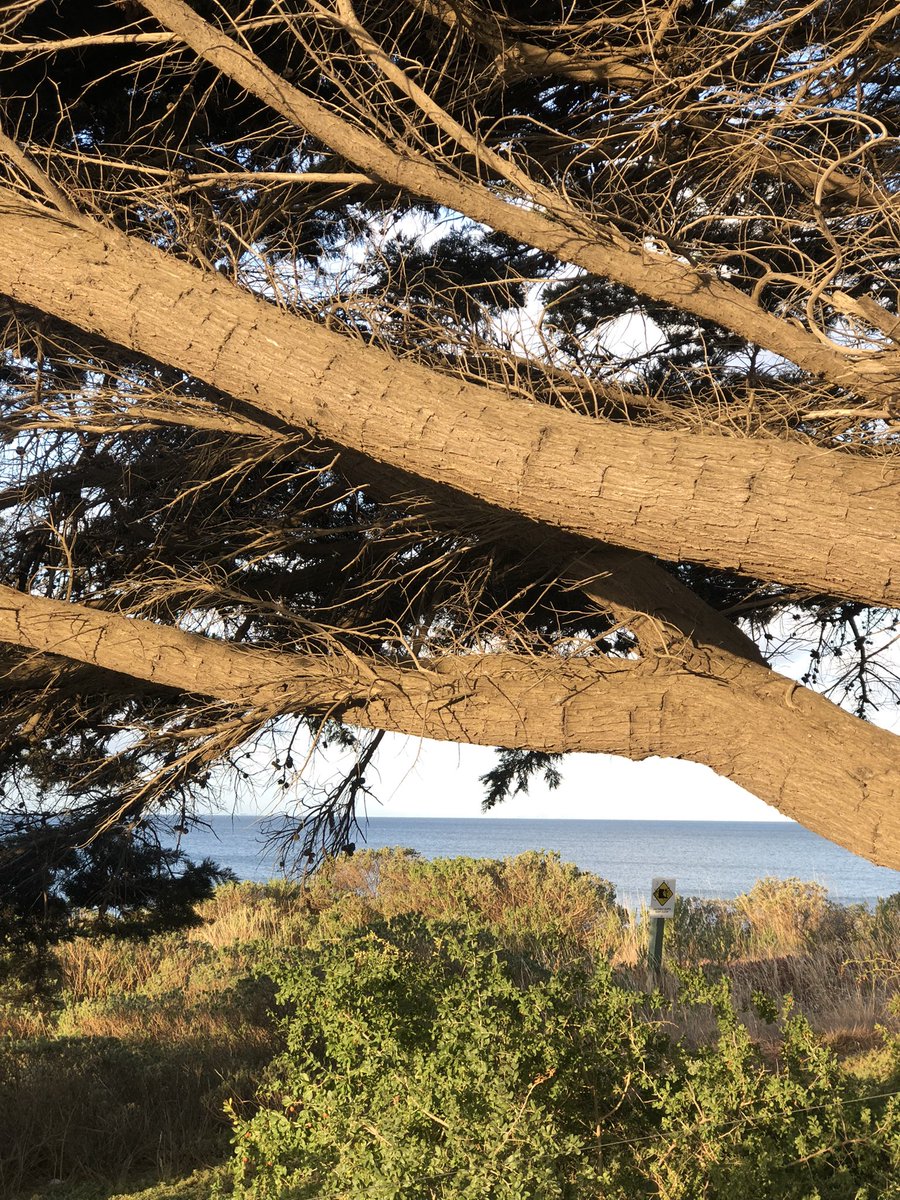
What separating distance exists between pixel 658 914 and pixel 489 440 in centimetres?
705

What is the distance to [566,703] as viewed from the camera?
15.3 ft

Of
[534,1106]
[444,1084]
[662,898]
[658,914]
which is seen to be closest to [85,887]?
[444,1084]

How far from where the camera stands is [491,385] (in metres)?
4.54

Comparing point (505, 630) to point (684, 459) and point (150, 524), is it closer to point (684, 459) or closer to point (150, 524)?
point (684, 459)

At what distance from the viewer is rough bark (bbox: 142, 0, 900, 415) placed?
4.45 m

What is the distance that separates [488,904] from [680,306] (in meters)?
10.7

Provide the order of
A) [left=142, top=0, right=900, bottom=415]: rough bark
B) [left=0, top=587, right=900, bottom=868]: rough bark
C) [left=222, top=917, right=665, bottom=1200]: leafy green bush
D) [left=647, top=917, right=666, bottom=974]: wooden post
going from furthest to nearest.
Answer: [left=647, top=917, right=666, bottom=974]: wooden post < [left=142, top=0, right=900, bottom=415]: rough bark < [left=0, top=587, right=900, bottom=868]: rough bark < [left=222, top=917, right=665, bottom=1200]: leafy green bush

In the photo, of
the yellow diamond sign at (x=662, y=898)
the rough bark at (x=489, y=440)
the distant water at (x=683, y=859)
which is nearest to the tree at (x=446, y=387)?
the rough bark at (x=489, y=440)

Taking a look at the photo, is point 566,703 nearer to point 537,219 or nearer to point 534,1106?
point 534,1106

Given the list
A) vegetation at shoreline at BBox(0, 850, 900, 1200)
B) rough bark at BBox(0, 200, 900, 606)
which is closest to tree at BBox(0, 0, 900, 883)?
rough bark at BBox(0, 200, 900, 606)

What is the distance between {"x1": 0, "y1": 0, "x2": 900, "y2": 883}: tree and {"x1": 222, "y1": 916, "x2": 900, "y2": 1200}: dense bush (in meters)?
1.02

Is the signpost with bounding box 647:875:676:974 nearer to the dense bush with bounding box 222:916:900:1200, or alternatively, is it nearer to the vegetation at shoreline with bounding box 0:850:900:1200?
the vegetation at shoreline with bounding box 0:850:900:1200

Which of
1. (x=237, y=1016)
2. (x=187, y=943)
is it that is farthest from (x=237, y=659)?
(x=187, y=943)

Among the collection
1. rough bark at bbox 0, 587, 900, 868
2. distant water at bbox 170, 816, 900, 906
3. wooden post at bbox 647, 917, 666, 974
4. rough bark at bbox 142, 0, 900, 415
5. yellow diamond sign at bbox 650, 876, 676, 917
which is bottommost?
distant water at bbox 170, 816, 900, 906
